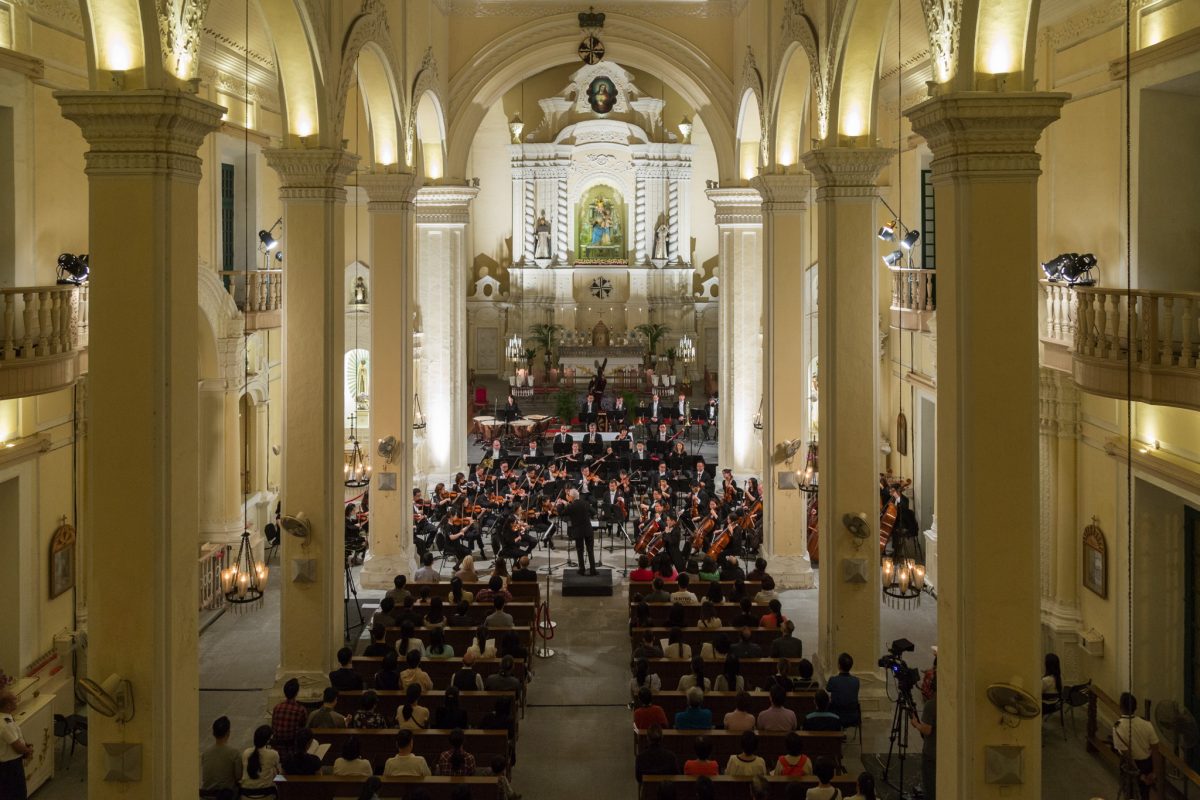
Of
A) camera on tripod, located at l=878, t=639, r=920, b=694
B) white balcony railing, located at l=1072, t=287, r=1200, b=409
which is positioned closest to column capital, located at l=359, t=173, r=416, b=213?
white balcony railing, located at l=1072, t=287, r=1200, b=409

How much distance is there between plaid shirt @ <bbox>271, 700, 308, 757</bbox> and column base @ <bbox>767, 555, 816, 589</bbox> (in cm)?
967

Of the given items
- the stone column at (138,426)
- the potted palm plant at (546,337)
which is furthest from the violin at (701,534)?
the potted palm plant at (546,337)

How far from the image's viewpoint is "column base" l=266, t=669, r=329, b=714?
13.2 metres

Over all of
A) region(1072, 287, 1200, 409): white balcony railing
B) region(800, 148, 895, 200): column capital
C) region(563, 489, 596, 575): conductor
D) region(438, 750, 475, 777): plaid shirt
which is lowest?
region(438, 750, 475, 777): plaid shirt

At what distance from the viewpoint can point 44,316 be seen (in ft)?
37.5

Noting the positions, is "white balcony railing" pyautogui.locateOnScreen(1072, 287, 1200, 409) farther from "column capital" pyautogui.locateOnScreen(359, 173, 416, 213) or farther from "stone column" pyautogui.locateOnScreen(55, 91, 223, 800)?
"column capital" pyautogui.locateOnScreen(359, 173, 416, 213)

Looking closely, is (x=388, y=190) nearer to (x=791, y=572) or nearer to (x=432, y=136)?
(x=432, y=136)

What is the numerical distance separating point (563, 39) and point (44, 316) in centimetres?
1564

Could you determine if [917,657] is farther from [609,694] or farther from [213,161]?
[213,161]

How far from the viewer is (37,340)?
11.2 m

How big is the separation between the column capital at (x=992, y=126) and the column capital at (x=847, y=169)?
178 inches

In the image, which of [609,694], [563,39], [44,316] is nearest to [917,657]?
[609,694]

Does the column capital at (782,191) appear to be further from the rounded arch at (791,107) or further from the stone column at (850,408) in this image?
the stone column at (850,408)

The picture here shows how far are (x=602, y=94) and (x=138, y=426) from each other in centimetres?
3010
